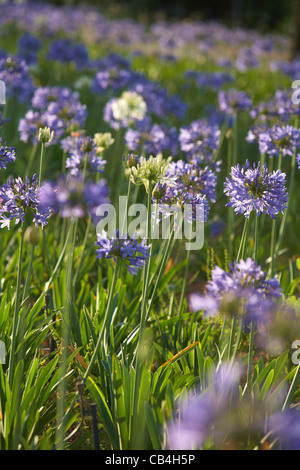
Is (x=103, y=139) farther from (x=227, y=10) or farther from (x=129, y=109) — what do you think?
(x=227, y=10)

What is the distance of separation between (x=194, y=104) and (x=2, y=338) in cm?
573

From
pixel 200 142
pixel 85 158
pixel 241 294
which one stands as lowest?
pixel 241 294

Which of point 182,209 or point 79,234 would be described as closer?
point 182,209

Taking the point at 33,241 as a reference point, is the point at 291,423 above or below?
below

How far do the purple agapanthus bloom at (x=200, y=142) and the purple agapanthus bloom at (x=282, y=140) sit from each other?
495 mm

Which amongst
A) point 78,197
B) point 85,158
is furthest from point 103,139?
point 78,197

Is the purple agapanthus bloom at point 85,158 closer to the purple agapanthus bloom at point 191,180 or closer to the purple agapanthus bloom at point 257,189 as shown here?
the purple agapanthus bloom at point 191,180

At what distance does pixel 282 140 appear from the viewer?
105 inches

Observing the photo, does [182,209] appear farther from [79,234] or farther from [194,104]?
[194,104]

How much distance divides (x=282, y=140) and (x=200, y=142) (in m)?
0.66

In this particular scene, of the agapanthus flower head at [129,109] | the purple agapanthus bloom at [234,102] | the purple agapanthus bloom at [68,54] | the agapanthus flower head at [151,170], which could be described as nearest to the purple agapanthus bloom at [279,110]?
the purple agapanthus bloom at [234,102]

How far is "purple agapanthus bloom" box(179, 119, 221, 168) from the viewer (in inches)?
127
